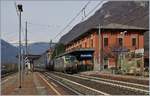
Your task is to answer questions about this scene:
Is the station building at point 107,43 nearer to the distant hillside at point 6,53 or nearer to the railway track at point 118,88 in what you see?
the distant hillside at point 6,53

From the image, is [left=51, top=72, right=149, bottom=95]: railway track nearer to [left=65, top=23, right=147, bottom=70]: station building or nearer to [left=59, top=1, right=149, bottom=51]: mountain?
[left=65, top=23, right=147, bottom=70]: station building

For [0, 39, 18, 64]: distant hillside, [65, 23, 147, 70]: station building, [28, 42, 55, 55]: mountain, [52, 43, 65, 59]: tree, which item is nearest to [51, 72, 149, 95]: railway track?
[0, 39, 18, 64]: distant hillside

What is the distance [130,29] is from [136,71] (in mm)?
39112

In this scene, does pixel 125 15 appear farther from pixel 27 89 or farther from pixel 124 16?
pixel 27 89

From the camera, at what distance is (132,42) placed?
96062mm

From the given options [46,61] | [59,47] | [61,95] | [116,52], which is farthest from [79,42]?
[61,95]

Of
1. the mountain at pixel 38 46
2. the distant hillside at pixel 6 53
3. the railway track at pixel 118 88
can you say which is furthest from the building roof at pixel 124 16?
the railway track at pixel 118 88

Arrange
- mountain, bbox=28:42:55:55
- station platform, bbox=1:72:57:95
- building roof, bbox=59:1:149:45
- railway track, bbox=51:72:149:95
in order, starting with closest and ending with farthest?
railway track, bbox=51:72:149:95, station platform, bbox=1:72:57:95, mountain, bbox=28:42:55:55, building roof, bbox=59:1:149:45

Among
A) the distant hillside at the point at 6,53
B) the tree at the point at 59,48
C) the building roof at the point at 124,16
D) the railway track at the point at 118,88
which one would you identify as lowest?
the railway track at the point at 118,88

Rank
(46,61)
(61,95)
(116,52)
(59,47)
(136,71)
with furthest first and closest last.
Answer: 1. (59,47)
2. (46,61)
3. (116,52)
4. (136,71)
5. (61,95)

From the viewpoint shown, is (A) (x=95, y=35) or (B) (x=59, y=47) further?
(B) (x=59, y=47)

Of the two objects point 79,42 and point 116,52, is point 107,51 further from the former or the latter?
point 79,42

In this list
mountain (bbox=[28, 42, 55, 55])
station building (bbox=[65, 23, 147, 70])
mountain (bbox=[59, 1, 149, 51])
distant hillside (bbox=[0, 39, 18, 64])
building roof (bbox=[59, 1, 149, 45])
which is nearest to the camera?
distant hillside (bbox=[0, 39, 18, 64])

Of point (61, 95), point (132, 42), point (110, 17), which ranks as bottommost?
point (61, 95)
